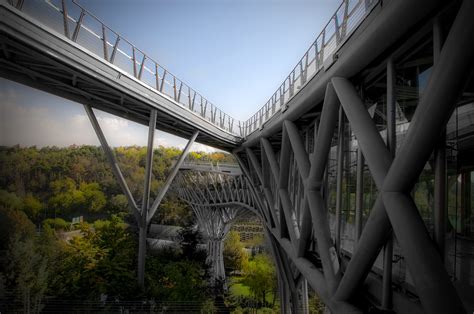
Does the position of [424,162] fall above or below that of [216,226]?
above

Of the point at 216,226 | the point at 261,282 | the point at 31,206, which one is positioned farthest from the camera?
the point at 216,226

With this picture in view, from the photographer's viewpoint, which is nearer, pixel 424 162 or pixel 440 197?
pixel 424 162

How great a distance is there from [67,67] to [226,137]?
35.4 ft

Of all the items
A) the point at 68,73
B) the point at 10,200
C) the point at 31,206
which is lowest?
the point at 31,206

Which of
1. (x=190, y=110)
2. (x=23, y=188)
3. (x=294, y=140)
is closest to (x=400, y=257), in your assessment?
(x=294, y=140)

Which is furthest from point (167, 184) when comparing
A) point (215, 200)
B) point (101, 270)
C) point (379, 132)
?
point (215, 200)

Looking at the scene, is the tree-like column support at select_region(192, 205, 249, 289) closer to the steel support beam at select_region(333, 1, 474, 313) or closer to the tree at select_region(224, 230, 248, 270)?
the tree at select_region(224, 230, 248, 270)

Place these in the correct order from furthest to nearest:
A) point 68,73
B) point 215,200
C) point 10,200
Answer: point 215,200 < point 10,200 < point 68,73

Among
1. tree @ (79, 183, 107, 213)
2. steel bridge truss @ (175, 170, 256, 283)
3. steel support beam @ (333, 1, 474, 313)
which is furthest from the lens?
tree @ (79, 183, 107, 213)

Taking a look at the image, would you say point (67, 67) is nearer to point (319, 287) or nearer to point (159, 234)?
point (319, 287)

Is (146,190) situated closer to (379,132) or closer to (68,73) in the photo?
(68,73)

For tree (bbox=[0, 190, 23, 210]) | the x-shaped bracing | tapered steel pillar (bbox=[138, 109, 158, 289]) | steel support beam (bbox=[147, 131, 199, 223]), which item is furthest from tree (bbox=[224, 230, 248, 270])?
the x-shaped bracing

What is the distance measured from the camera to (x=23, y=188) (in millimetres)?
33719

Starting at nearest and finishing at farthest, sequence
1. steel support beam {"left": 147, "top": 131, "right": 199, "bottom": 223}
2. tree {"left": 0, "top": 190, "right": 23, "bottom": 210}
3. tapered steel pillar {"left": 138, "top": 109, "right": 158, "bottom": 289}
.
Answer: tapered steel pillar {"left": 138, "top": 109, "right": 158, "bottom": 289}
steel support beam {"left": 147, "top": 131, "right": 199, "bottom": 223}
tree {"left": 0, "top": 190, "right": 23, "bottom": 210}
